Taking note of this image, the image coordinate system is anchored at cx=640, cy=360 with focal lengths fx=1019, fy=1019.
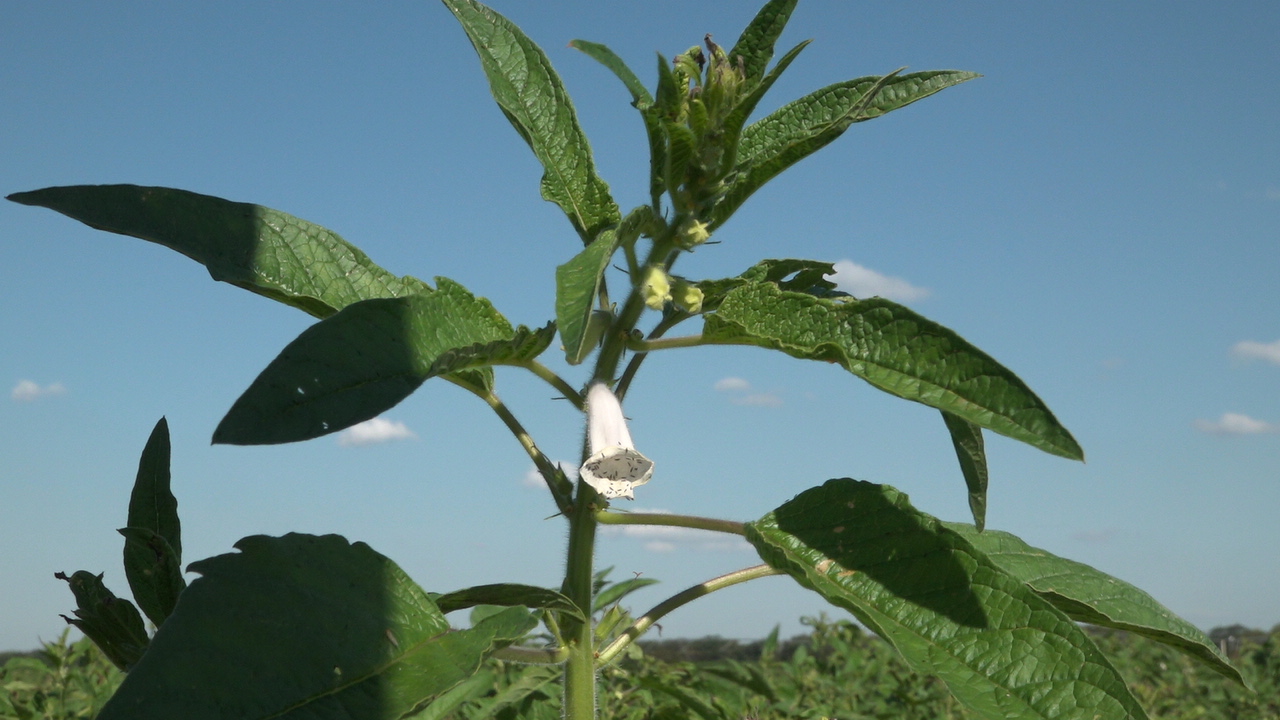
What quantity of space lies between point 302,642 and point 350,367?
391 mm

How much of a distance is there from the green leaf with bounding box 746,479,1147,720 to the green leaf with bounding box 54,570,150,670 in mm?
1010

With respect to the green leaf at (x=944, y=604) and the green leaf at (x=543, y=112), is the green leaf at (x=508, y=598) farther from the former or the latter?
the green leaf at (x=543, y=112)

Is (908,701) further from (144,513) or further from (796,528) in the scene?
(144,513)

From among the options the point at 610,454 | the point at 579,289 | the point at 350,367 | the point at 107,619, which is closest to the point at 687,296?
the point at 610,454

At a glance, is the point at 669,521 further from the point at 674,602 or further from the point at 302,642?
the point at 302,642

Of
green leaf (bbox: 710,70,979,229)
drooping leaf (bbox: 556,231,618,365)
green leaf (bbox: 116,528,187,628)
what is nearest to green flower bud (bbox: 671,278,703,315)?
green leaf (bbox: 710,70,979,229)

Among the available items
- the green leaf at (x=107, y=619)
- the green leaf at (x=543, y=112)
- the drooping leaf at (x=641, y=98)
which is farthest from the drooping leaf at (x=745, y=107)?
the green leaf at (x=107, y=619)

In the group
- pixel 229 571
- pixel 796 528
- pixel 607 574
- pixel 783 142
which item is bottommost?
pixel 229 571

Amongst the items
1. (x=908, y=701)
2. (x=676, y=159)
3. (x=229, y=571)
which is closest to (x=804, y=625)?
(x=908, y=701)

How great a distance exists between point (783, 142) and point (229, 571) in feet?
3.80

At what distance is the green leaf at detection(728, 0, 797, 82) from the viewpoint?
1803 millimetres

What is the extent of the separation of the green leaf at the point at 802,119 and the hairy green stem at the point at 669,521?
0.52 m

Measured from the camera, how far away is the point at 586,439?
176 cm

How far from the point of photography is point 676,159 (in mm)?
1667
